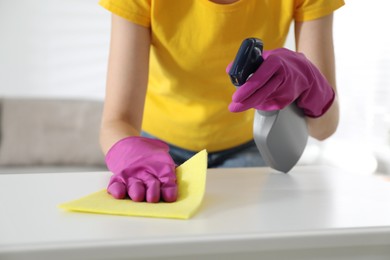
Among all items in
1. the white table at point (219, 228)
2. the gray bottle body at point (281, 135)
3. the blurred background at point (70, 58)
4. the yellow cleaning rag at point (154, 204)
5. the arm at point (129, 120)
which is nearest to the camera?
the white table at point (219, 228)

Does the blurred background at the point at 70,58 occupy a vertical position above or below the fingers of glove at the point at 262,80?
below

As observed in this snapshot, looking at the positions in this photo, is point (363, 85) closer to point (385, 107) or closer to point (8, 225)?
point (385, 107)

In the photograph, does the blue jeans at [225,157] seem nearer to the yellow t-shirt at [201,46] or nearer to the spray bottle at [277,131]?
the yellow t-shirt at [201,46]

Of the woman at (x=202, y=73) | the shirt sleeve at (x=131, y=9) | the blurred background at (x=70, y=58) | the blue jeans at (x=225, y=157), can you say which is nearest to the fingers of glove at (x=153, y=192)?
the woman at (x=202, y=73)

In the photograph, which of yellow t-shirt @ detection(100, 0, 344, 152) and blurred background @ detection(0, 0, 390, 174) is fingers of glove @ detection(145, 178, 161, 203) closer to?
yellow t-shirt @ detection(100, 0, 344, 152)

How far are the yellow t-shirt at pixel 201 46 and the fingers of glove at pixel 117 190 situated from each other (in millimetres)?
384

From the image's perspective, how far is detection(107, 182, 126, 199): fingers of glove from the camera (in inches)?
25.6

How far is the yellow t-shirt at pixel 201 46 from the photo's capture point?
1.00m

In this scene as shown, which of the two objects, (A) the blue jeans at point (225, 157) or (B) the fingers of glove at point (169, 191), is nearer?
(B) the fingers of glove at point (169, 191)

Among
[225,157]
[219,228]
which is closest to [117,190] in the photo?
[219,228]

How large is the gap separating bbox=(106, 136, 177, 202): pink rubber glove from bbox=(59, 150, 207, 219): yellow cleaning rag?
12 millimetres

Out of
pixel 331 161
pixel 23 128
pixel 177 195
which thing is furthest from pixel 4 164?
pixel 177 195

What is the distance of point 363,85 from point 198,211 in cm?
207

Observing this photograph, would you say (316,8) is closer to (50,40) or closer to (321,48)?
(321,48)
